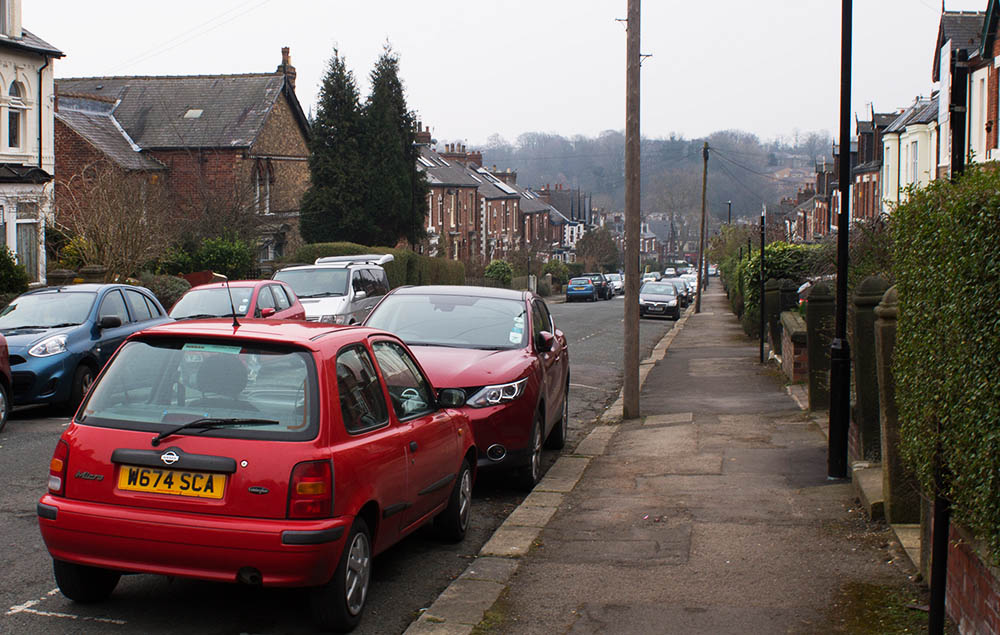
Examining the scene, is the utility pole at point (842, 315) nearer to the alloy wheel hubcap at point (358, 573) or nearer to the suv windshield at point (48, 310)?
the alloy wheel hubcap at point (358, 573)

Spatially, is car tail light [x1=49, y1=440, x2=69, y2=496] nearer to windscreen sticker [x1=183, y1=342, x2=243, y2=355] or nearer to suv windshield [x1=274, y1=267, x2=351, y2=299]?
windscreen sticker [x1=183, y1=342, x2=243, y2=355]

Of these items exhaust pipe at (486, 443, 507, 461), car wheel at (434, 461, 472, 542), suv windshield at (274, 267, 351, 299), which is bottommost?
car wheel at (434, 461, 472, 542)

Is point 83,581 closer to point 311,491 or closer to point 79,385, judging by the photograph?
point 311,491

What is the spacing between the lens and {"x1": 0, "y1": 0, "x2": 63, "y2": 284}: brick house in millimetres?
27688

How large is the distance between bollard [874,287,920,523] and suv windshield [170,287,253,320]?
10.8 m

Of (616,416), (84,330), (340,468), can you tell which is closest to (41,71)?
(84,330)

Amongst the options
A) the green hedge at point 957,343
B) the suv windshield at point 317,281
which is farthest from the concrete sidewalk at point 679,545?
the suv windshield at point 317,281

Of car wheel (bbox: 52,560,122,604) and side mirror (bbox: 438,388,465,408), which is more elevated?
side mirror (bbox: 438,388,465,408)

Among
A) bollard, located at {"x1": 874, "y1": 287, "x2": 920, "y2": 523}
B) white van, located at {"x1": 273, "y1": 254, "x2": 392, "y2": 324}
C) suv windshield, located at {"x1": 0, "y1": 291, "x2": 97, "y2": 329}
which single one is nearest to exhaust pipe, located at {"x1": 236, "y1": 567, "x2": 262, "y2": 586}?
bollard, located at {"x1": 874, "y1": 287, "x2": 920, "y2": 523}

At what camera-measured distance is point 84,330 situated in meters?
13.1

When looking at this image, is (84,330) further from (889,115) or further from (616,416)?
(889,115)

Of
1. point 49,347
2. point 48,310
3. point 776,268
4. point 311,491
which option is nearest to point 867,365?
point 311,491

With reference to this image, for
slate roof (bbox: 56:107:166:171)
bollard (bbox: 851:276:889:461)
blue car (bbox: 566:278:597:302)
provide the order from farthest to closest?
blue car (bbox: 566:278:597:302)
slate roof (bbox: 56:107:166:171)
bollard (bbox: 851:276:889:461)

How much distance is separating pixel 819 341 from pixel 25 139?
2433cm
